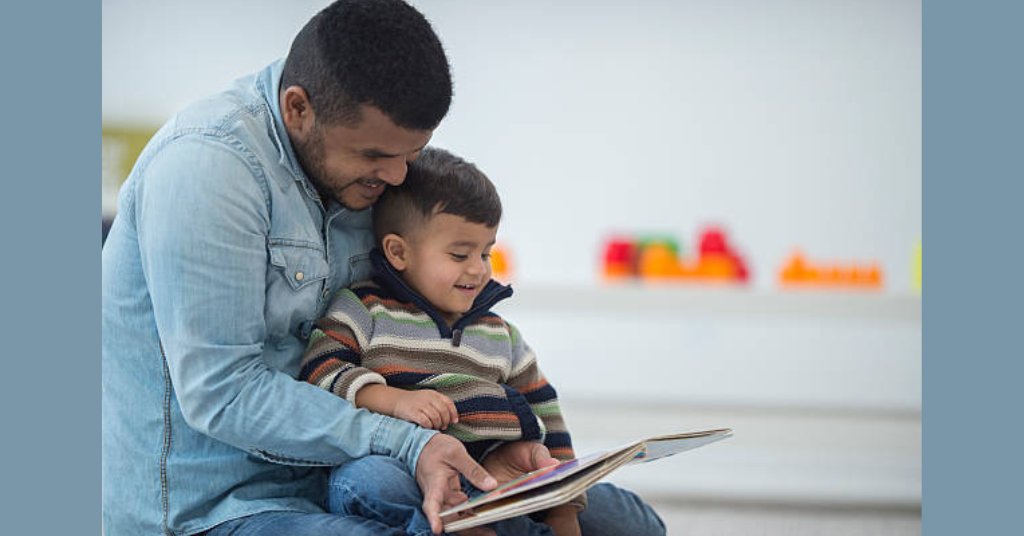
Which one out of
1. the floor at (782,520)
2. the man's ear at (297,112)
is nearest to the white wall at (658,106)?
the floor at (782,520)

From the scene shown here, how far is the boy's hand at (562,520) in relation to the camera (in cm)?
140

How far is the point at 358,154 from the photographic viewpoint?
1318 millimetres

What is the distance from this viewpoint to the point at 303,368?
1336 millimetres

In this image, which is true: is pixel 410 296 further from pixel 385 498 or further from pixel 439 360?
pixel 385 498

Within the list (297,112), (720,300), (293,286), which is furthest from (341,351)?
(720,300)

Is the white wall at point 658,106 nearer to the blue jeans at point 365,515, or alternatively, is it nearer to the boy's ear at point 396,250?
the boy's ear at point 396,250

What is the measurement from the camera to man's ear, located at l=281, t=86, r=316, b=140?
1.31m

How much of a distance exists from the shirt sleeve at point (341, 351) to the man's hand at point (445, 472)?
13 centimetres

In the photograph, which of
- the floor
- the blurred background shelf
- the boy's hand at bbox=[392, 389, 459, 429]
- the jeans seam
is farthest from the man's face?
the blurred background shelf

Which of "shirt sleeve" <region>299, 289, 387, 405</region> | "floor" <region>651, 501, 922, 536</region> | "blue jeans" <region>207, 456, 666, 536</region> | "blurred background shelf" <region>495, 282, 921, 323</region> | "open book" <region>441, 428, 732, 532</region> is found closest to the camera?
"open book" <region>441, 428, 732, 532</region>

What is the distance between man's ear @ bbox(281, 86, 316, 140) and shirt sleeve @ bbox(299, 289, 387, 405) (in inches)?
9.5

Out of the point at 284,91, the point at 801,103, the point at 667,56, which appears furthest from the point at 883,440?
the point at 284,91

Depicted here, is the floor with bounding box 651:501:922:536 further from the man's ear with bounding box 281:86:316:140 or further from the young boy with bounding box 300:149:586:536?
the man's ear with bounding box 281:86:316:140

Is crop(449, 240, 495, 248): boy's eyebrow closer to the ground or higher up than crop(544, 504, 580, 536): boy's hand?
higher up
